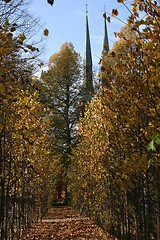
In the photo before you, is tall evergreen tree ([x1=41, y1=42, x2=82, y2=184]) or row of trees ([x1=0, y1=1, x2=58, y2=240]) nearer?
row of trees ([x1=0, y1=1, x2=58, y2=240])

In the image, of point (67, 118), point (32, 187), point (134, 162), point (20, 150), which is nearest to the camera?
point (134, 162)

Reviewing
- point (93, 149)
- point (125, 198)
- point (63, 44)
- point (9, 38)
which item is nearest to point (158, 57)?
point (9, 38)

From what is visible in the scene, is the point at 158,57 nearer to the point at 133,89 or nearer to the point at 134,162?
the point at 133,89

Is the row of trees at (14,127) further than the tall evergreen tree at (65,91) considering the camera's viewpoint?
No

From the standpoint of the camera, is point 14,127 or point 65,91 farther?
point 65,91

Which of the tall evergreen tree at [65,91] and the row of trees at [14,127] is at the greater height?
the tall evergreen tree at [65,91]

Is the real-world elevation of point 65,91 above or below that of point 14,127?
above

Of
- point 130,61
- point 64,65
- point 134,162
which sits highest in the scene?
point 64,65

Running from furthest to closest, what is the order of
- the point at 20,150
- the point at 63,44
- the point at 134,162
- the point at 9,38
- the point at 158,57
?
the point at 63,44, the point at 20,150, the point at 134,162, the point at 158,57, the point at 9,38

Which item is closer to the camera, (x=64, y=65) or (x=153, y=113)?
(x=153, y=113)

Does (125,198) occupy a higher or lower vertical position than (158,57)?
lower

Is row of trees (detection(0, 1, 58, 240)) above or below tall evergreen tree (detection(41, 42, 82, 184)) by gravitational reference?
below

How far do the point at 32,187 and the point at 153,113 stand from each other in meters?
7.81

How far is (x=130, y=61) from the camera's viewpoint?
5176 millimetres
